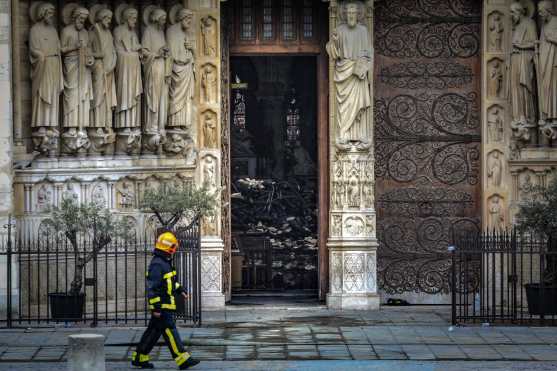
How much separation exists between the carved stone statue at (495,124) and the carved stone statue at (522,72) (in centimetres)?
32

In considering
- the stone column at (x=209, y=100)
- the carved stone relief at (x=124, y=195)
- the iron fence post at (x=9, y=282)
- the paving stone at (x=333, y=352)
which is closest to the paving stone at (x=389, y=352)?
the paving stone at (x=333, y=352)

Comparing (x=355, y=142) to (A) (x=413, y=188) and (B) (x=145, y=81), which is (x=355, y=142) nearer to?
(A) (x=413, y=188)

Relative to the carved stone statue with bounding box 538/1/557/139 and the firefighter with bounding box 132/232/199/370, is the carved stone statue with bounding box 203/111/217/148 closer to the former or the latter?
the carved stone statue with bounding box 538/1/557/139

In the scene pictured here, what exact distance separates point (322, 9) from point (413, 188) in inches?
133

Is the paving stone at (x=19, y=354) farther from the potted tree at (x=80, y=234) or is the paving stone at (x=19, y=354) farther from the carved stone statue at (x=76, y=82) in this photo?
the carved stone statue at (x=76, y=82)

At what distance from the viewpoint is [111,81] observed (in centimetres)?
2225

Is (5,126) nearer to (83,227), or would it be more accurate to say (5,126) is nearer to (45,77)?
(45,77)

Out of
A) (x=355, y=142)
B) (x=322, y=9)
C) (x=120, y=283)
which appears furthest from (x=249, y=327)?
(x=322, y=9)

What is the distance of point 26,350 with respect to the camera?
59.3ft

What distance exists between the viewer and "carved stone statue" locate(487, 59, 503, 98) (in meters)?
23.3

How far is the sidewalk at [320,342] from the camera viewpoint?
17453 mm

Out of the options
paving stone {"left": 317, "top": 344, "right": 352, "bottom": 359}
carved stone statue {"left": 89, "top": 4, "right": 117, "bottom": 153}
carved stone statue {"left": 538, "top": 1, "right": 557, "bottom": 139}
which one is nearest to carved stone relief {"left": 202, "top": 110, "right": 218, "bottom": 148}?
carved stone statue {"left": 89, "top": 4, "right": 117, "bottom": 153}

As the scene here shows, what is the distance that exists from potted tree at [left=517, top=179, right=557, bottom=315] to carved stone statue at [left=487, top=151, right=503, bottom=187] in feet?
6.45

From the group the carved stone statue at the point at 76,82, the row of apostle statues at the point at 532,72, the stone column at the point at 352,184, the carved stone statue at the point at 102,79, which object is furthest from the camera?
the stone column at the point at 352,184
